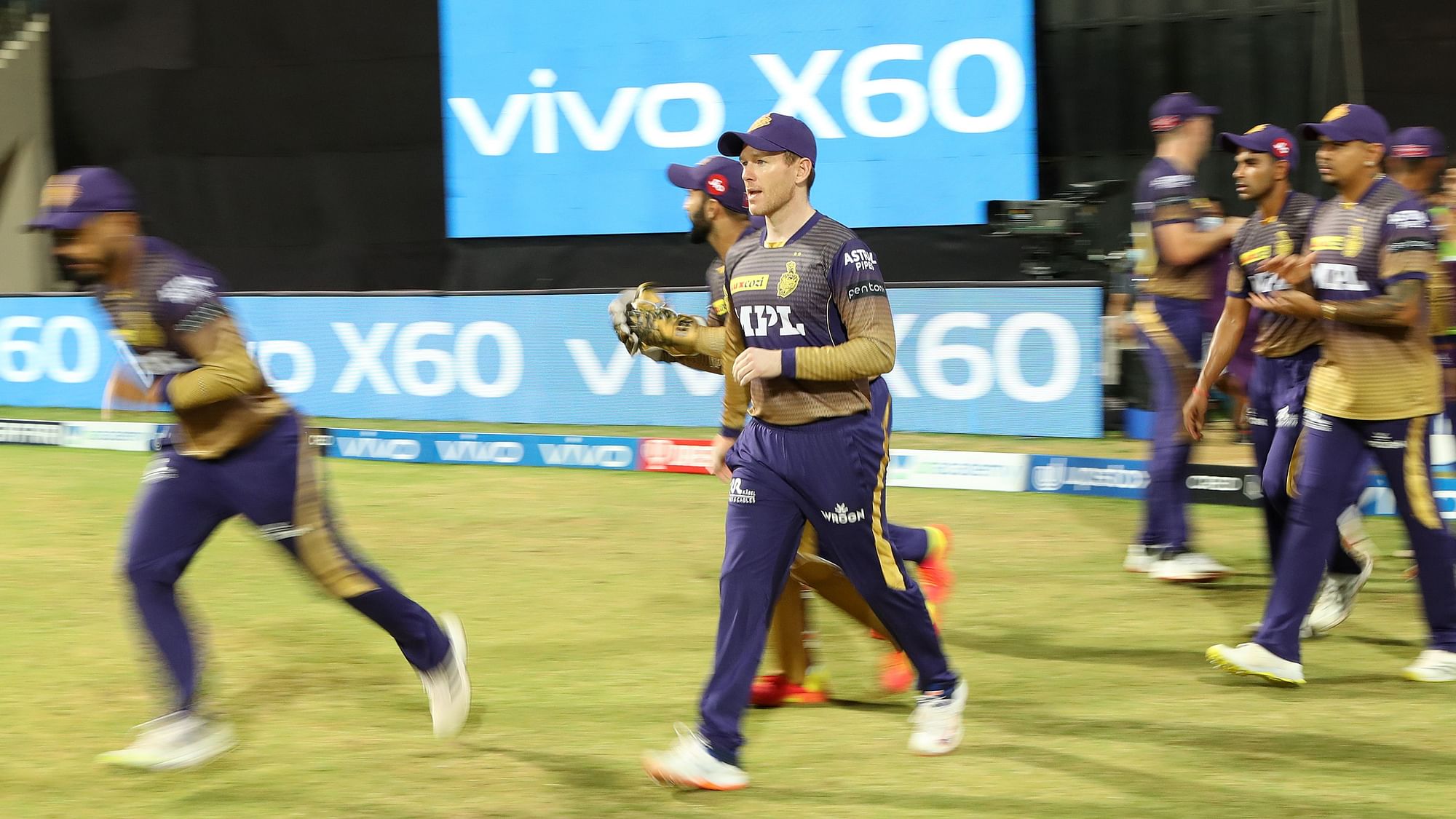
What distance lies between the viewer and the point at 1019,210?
14305 millimetres

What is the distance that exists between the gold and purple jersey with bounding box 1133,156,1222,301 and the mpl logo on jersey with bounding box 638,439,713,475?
4.45 meters

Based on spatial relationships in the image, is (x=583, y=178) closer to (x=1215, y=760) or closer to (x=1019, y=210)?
(x=1019, y=210)

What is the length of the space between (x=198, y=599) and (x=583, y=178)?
31.1ft

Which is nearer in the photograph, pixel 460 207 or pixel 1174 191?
pixel 1174 191

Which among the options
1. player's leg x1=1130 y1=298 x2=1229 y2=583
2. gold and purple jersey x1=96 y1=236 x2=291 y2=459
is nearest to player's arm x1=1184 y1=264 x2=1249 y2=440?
player's leg x1=1130 y1=298 x2=1229 y2=583

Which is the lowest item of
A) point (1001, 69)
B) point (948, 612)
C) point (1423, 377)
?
point (948, 612)

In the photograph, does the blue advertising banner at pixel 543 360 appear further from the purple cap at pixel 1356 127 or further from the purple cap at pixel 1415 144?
the purple cap at pixel 1356 127

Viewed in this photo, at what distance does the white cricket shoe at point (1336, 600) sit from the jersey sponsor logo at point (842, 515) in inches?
118

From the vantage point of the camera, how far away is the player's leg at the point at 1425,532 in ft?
19.6

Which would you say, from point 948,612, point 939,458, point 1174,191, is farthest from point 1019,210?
point 948,612

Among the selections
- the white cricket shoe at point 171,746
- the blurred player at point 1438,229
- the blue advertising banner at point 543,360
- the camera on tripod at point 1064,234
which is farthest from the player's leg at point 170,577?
the camera on tripod at point 1064,234

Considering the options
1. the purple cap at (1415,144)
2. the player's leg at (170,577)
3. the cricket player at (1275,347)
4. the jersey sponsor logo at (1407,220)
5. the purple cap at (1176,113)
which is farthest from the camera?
the purple cap at (1415,144)

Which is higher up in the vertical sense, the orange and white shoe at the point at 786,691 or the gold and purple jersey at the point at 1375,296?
the gold and purple jersey at the point at 1375,296

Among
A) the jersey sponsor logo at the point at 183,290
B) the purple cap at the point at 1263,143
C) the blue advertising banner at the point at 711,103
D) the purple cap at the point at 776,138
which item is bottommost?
the jersey sponsor logo at the point at 183,290
